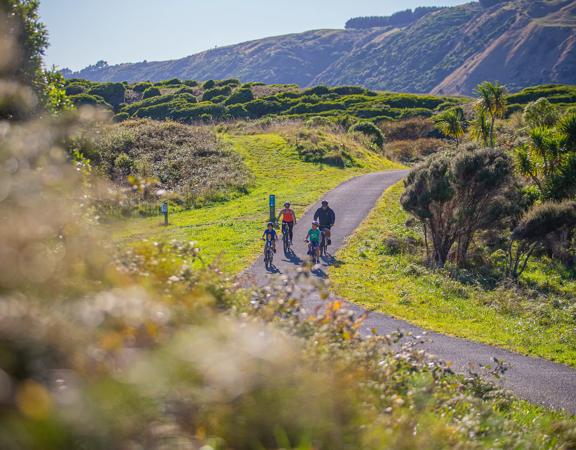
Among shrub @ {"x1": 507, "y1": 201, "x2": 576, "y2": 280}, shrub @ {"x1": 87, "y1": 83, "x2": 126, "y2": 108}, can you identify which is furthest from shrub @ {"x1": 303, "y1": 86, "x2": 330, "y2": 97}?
shrub @ {"x1": 507, "y1": 201, "x2": 576, "y2": 280}

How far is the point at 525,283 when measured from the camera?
17.2 meters

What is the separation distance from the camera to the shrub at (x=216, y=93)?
62.1 meters

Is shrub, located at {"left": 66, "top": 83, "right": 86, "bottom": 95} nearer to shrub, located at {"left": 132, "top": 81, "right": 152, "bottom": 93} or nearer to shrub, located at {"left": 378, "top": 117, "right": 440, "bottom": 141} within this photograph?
shrub, located at {"left": 132, "top": 81, "right": 152, "bottom": 93}

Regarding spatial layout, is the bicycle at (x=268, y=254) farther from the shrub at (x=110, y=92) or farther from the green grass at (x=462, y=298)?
the shrub at (x=110, y=92)

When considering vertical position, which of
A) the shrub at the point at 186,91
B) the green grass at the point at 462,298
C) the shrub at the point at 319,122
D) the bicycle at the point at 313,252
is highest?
the shrub at the point at 186,91

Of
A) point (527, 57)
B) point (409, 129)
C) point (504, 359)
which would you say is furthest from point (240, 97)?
point (527, 57)

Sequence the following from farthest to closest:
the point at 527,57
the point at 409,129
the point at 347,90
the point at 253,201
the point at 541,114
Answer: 1. the point at 527,57
2. the point at 347,90
3. the point at 409,129
4. the point at 541,114
5. the point at 253,201

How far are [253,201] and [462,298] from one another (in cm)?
1381

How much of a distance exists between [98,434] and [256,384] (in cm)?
106

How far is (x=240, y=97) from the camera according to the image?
5956cm

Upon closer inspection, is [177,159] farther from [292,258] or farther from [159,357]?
[159,357]

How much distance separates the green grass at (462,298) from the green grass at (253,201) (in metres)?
3.49

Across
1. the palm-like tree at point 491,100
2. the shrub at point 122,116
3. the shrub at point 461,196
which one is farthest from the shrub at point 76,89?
the shrub at point 461,196

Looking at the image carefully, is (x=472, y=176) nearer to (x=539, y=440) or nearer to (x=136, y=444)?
(x=539, y=440)
